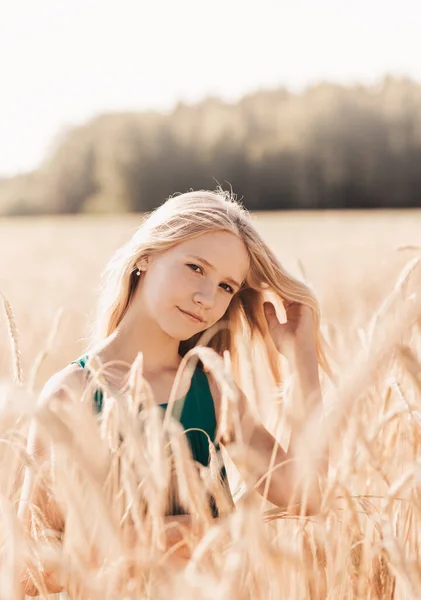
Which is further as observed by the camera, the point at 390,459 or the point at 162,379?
the point at 162,379

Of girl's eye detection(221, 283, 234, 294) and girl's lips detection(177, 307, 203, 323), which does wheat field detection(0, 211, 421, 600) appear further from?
girl's lips detection(177, 307, 203, 323)

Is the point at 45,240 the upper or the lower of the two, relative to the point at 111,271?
lower

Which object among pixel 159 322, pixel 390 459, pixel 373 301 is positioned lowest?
pixel 373 301

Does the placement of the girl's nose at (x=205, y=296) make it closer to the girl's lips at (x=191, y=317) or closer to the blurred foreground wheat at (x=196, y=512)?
the girl's lips at (x=191, y=317)

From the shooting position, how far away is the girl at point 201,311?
55.2 inches

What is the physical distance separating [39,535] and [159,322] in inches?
22.0

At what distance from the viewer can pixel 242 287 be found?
1.65 metres

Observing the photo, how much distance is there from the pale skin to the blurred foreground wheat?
0.84 ft

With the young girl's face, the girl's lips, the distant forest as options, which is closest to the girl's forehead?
the young girl's face

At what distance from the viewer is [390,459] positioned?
1216mm

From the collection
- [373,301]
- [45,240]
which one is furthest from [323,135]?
[373,301]

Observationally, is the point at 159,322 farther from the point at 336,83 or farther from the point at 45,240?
the point at 336,83

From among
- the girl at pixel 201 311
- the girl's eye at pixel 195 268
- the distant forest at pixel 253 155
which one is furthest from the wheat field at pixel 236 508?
the distant forest at pixel 253 155

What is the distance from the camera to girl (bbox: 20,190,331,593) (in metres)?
1.40
